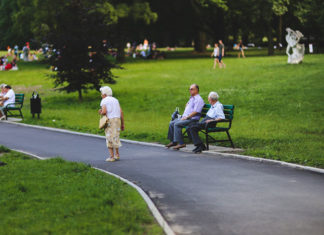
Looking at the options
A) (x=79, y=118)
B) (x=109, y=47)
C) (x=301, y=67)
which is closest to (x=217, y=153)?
(x=79, y=118)

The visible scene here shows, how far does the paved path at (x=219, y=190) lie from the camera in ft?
24.0

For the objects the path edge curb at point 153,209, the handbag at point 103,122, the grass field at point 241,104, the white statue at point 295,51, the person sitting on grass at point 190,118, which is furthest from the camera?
the white statue at point 295,51

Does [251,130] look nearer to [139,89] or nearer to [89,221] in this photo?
[89,221]

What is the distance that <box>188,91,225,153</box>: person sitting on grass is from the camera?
14.4 meters

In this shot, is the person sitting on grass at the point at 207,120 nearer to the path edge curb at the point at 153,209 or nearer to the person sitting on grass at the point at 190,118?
the person sitting on grass at the point at 190,118

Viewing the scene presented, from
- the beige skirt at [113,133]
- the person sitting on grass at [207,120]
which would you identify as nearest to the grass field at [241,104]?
the person sitting on grass at [207,120]

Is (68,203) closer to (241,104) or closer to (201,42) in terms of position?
(241,104)

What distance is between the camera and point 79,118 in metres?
23.8

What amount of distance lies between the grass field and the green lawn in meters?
4.63

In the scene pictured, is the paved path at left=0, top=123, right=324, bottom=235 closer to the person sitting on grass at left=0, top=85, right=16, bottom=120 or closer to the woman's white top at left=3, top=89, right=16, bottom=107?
the person sitting on grass at left=0, top=85, right=16, bottom=120

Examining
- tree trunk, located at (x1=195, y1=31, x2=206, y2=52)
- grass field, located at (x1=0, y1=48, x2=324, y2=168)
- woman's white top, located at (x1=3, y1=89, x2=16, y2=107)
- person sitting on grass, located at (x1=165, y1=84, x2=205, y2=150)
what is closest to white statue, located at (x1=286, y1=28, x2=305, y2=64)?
grass field, located at (x1=0, y1=48, x2=324, y2=168)

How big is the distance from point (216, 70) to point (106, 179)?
27921 mm

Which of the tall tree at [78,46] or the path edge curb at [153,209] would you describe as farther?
the tall tree at [78,46]

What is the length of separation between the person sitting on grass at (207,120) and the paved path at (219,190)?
568 millimetres
